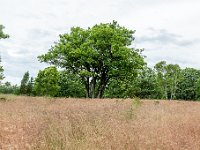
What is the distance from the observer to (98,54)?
4484cm

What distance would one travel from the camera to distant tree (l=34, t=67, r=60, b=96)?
56250 millimetres

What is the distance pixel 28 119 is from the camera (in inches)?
424

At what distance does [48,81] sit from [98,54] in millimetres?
15415

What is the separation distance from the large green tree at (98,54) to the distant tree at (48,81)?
8706 millimetres

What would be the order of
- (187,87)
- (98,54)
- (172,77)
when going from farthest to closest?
(187,87), (172,77), (98,54)

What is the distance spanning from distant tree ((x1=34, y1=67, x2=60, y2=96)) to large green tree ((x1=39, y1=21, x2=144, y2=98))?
871 centimetres

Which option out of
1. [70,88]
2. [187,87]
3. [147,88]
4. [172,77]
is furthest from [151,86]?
[70,88]

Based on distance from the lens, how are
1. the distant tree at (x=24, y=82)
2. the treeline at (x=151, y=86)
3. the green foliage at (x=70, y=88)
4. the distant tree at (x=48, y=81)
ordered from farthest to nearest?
the distant tree at (x=24, y=82) < the green foliage at (x=70, y=88) < the treeline at (x=151, y=86) < the distant tree at (x=48, y=81)

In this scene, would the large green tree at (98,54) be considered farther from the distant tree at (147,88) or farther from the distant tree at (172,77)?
the distant tree at (172,77)

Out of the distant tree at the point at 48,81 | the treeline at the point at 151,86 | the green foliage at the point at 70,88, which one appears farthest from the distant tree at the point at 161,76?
the distant tree at the point at 48,81

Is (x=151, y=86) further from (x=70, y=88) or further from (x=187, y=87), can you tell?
(x=70, y=88)

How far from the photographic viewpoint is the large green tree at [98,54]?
44.4 meters

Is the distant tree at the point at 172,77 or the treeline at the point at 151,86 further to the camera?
the distant tree at the point at 172,77

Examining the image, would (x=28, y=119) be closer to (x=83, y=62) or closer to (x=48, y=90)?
(x=83, y=62)
